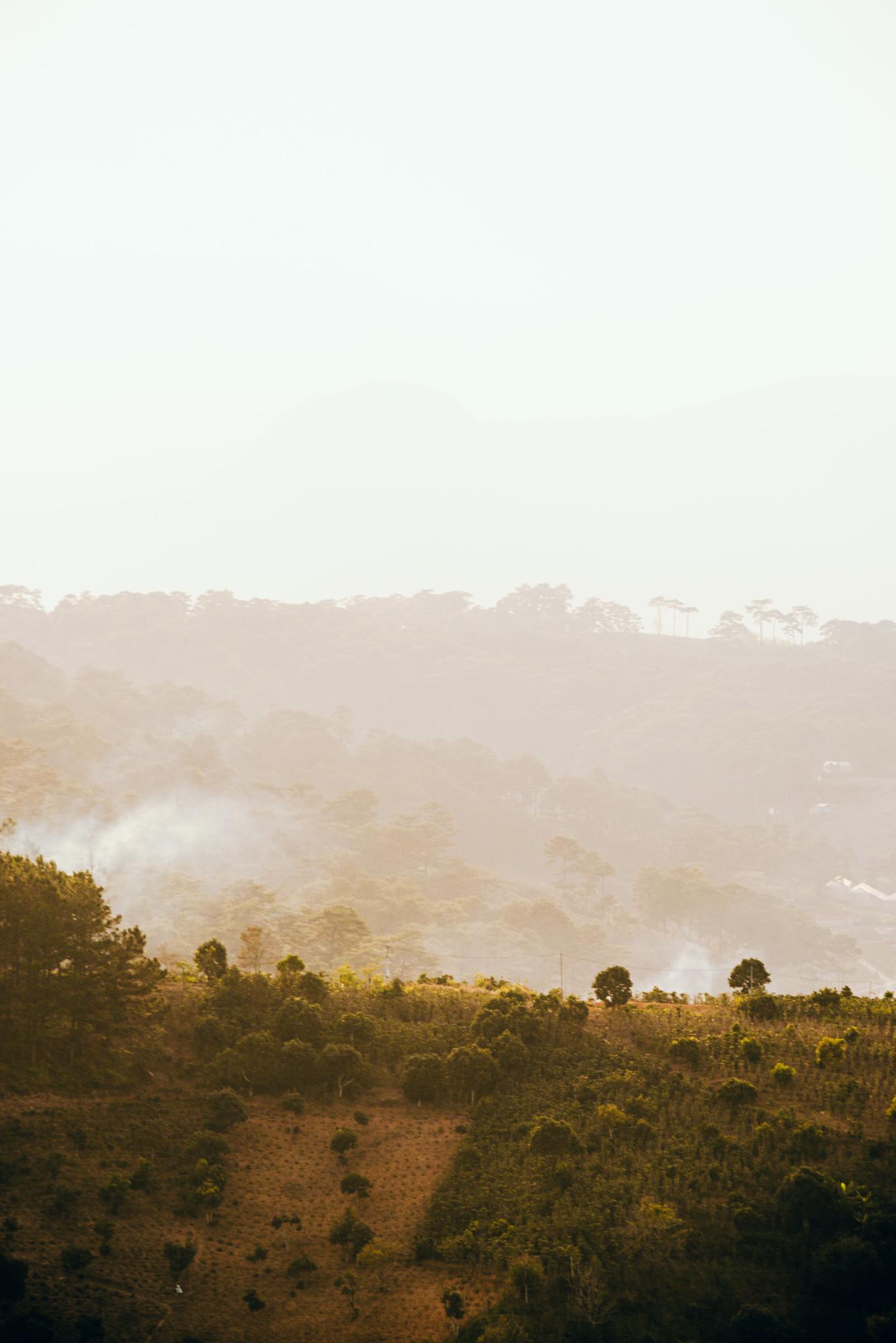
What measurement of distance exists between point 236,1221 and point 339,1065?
22.5 ft

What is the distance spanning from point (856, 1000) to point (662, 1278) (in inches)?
724

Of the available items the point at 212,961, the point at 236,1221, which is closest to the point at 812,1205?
the point at 236,1221

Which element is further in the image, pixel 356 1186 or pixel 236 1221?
pixel 356 1186

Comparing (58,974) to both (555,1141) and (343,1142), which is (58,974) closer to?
(343,1142)

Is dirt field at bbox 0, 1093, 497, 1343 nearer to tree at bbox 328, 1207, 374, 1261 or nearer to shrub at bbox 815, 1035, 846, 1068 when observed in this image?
tree at bbox 328, 1207, 374, 1261

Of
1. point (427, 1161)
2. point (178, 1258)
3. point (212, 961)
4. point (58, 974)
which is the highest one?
point (58, 974)

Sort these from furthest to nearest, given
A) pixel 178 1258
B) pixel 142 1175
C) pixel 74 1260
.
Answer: pixel 142 1175
pixel 178 1258
pixel 74 1260

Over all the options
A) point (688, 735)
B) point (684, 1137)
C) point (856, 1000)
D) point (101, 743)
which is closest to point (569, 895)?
point (101, 743)

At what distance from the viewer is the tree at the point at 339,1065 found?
3409 centimetres

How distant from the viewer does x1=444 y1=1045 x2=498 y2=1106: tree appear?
34.1 m

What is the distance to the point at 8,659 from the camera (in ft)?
511

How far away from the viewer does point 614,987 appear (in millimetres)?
39500

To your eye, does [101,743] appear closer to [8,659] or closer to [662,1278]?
[8,659]

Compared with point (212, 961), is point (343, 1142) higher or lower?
lower
